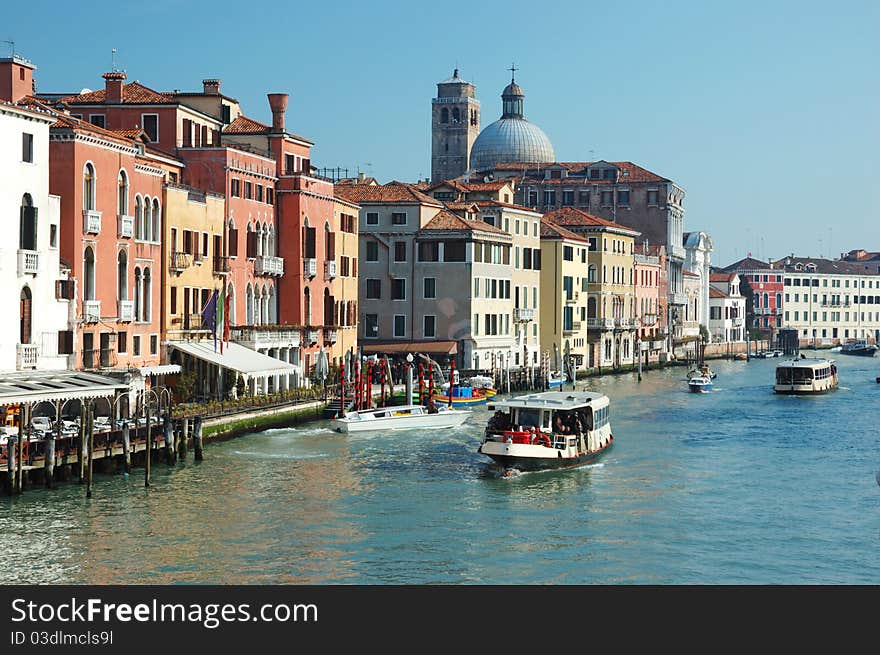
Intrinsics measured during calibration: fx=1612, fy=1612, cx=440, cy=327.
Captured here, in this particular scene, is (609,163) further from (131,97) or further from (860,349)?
(131,97)

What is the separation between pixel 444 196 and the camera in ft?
222

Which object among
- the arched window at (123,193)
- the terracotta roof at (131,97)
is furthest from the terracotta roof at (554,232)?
the arched window at (123,193)

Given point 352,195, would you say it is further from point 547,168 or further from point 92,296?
point 547,168

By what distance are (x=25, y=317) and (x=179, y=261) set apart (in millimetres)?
7636

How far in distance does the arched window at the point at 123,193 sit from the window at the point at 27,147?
4.09 metres

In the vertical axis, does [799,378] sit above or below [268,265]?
below

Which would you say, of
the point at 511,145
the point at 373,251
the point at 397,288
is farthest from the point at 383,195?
the point at 511,145

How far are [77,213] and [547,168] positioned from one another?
2252 inches

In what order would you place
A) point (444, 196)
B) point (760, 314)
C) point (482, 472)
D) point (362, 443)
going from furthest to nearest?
point (760, 314)
point (444, 196)
point (362, 443)
point (482, 472)

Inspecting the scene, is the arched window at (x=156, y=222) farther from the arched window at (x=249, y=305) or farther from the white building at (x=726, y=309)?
the white building at (x=726, y=309)

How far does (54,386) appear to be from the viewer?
99.0 ft

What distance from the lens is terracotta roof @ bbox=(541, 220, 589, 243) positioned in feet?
222

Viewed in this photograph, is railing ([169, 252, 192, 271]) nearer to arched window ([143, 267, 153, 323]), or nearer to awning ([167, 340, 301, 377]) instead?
arched window ([143, 267, 153, 323])

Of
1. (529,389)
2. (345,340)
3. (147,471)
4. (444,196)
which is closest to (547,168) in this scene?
(444,196)
